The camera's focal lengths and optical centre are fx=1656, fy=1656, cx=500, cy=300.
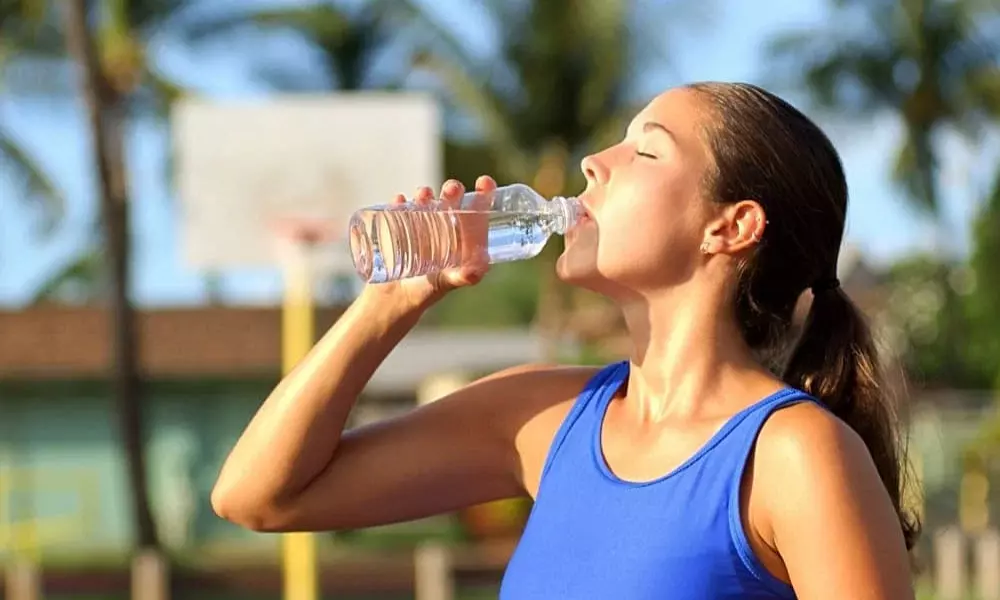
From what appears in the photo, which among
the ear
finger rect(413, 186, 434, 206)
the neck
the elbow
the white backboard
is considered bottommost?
the elbow

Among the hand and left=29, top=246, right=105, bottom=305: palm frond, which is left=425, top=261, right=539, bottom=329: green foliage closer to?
left=29, top=246, right=105, bottom=305: palm frond

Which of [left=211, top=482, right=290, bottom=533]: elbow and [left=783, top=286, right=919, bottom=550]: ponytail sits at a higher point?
[left=783, top=286, right=919, bottom=550]: ponytail

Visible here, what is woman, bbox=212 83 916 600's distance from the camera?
1.91m

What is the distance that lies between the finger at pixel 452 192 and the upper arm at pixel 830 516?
625 millimetres

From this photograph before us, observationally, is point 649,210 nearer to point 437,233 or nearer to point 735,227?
point 735,227

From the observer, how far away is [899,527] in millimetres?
1898

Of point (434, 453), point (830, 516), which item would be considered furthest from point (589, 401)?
point (830, 516)

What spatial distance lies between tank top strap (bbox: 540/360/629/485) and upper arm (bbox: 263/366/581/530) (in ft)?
0.14

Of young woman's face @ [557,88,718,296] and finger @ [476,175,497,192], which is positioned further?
finger @ [476,175,497,192]

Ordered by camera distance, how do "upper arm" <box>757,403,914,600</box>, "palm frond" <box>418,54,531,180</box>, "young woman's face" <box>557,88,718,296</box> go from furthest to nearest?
1. "palm frond" <box>418,54,531,180</box>
2. "young woman's face" <box>557,88,718,296</box>
3. "upper arm" <box>757,403,914,600</box>

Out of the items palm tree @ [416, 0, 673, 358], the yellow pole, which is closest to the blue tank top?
the yellow pole

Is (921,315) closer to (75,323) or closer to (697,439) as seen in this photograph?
(75,323)

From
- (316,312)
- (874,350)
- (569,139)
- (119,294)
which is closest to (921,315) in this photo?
(569,139)

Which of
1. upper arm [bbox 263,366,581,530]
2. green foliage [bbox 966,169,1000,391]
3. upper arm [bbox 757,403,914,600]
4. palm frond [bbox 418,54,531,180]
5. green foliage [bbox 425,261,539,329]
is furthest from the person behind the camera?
green foliage [bbox 425,261,539,329]
